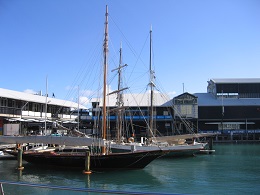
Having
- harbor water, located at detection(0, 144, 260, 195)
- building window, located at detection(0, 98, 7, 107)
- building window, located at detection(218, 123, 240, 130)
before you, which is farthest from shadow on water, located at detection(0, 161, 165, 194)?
building window, located at detection(218, 123, 240, 130)

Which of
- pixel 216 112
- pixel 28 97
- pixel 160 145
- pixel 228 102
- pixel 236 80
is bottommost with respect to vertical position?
pixel 160 145

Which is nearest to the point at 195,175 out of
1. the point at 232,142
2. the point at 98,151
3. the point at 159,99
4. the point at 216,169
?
the point at 216,169

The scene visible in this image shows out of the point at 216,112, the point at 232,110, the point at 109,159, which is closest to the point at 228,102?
the point at 232,110

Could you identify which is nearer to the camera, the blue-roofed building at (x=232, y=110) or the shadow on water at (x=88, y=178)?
the shadow on water at (x=88, y=178)

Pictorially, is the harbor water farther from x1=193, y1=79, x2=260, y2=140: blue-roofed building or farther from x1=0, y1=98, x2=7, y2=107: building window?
x1=193, y1=79, x2=260, y2=140: blue-roofed building

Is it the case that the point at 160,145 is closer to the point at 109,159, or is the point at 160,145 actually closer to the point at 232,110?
the point at 109,159

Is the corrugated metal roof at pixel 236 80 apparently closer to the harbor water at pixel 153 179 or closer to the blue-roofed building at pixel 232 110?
the blue-roofed building at pixel 232 110

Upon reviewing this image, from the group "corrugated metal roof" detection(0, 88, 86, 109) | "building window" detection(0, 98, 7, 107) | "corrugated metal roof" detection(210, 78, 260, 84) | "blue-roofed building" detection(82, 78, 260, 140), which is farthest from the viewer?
"corrugated metal roof" detection(210, 78, 260, 84)

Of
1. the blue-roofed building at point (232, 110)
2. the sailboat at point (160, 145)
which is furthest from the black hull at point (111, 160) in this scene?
the blue-roofed building at point (232, 110)

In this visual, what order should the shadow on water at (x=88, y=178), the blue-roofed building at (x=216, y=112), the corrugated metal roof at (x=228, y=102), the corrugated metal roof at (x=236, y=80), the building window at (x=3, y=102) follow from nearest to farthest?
1. the shadow on water at (x=88, y=178)
2. the building window at (x=3, y=102)
3. the blue-roofed building at (x=216, y=112)
4. the corrugated metal roof at (x=228, y=102)
5. the corrugated metal roof at (x=236, y=80)

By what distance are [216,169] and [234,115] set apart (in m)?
53.7

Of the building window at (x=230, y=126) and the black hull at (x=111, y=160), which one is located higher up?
the building window at (x=230, y=126)

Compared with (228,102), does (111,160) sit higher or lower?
lower

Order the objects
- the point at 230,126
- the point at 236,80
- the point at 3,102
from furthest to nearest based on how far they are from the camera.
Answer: the point at 236,80 → the point at 230,126 → the point at 3,102
